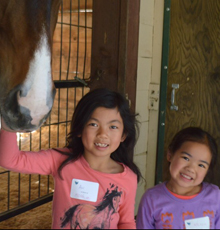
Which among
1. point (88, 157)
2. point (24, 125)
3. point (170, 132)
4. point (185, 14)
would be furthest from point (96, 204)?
point (185, 14)

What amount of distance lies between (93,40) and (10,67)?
3.16 ft

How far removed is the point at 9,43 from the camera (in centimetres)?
169

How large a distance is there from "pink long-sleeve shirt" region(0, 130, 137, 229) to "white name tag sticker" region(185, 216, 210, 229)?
0.91 ft

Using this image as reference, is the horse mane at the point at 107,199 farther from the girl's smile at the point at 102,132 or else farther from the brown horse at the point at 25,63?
the brown horse at the point at 25,63

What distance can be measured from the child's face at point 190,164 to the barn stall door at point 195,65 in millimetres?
1331

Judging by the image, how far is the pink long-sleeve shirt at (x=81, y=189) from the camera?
136 centimetres

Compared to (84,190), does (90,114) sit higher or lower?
higher

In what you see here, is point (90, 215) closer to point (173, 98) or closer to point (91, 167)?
point (91, 167)

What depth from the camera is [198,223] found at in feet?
3.97

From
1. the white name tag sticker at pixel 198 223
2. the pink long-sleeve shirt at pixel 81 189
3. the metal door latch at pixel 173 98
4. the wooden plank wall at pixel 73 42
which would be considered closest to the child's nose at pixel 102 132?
the pink long-sleeve shirt at pixel 81 189

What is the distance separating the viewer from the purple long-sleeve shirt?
132 centimetres

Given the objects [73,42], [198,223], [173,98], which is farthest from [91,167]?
[73,42]

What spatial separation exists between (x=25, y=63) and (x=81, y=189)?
0.58 m

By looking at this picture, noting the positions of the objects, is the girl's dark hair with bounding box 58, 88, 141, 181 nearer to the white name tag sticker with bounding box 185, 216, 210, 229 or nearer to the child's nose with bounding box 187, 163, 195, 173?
the child's nose with bounding box 187, 163, 195, 173
